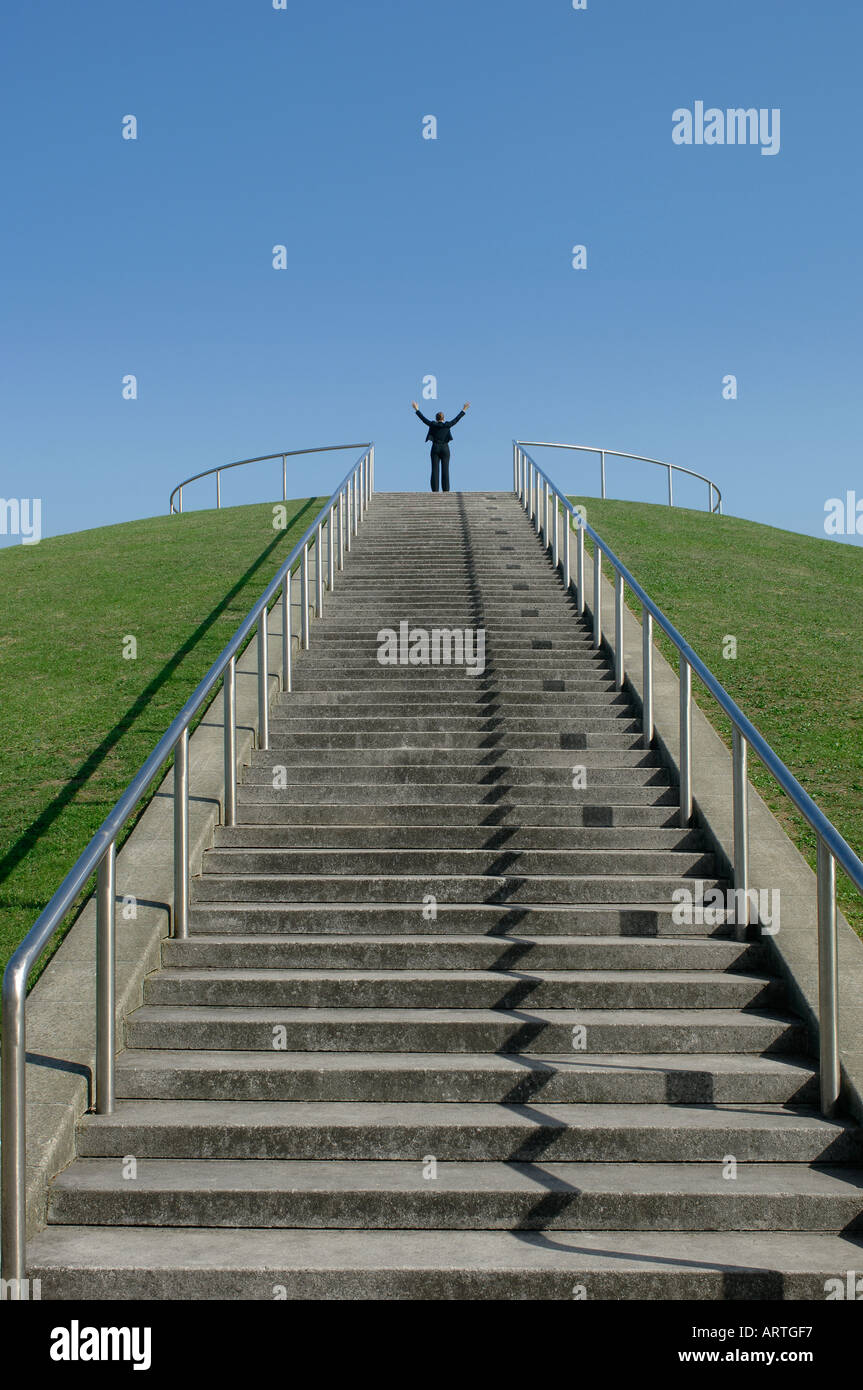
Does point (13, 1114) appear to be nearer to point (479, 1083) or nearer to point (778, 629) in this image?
point (479, 1083)

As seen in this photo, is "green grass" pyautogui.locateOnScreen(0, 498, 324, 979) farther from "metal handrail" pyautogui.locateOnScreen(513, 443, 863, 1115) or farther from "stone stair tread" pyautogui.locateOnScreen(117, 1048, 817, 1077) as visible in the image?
"metal handrail" pyautogui.locateOnScreen(513, 443, 863, 1115)

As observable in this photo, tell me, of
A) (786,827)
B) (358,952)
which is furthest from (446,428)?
(358,952)

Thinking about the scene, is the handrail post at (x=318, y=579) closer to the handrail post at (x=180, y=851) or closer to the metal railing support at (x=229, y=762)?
the metal railing support at (x=229, y=762)

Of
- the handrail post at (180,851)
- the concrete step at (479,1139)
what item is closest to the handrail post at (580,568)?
the handrail post at (180,851)

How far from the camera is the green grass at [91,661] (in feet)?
21.5

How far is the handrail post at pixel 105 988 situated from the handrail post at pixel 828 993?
8.96 ft

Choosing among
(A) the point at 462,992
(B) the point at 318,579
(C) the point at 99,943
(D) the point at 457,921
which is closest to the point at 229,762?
(D) the point at 457,921

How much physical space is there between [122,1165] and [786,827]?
13.4 ft

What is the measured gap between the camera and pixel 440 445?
19172mm

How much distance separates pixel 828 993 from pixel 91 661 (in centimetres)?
768

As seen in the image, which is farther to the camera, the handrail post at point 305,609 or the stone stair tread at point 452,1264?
the handrail post at point 305,609

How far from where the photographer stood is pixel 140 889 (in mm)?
5648

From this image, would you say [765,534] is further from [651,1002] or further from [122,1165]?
[122,1165]

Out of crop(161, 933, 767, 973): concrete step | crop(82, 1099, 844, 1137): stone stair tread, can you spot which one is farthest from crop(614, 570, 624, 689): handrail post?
crop(82, 1099, 844, 1137): stone stair tread
